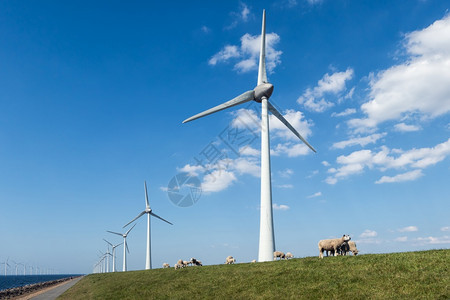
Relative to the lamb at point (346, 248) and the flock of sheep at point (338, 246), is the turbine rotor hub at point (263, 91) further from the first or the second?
the lamb at point (346, 248)

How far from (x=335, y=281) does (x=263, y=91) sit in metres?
31.4

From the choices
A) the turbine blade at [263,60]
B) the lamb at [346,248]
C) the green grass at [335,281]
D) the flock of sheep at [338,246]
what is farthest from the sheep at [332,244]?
the turbine blade at [263,60]

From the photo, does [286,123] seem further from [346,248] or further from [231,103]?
[346,248]

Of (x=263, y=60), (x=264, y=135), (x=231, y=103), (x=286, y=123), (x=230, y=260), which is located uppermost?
(x=263, y=60)

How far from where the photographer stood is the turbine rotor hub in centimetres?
4628

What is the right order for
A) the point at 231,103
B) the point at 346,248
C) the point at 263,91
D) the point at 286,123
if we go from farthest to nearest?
the point at 286,123 → the point at 231,103 → the point at 263,91 → the point at 346,248

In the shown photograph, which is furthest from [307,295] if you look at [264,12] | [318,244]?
[264,12]

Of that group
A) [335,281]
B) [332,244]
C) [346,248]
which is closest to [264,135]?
[332,244]

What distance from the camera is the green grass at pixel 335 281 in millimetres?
16453

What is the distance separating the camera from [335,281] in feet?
62.8

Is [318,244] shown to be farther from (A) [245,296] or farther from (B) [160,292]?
(B) [160,292]

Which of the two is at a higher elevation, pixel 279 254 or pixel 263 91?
pixel 263 91

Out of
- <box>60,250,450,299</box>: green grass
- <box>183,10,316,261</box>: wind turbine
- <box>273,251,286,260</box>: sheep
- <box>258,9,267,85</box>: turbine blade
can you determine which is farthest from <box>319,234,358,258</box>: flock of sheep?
<box>258,9,267,85</box>: turbine blade

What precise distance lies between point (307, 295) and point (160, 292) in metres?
13.7
